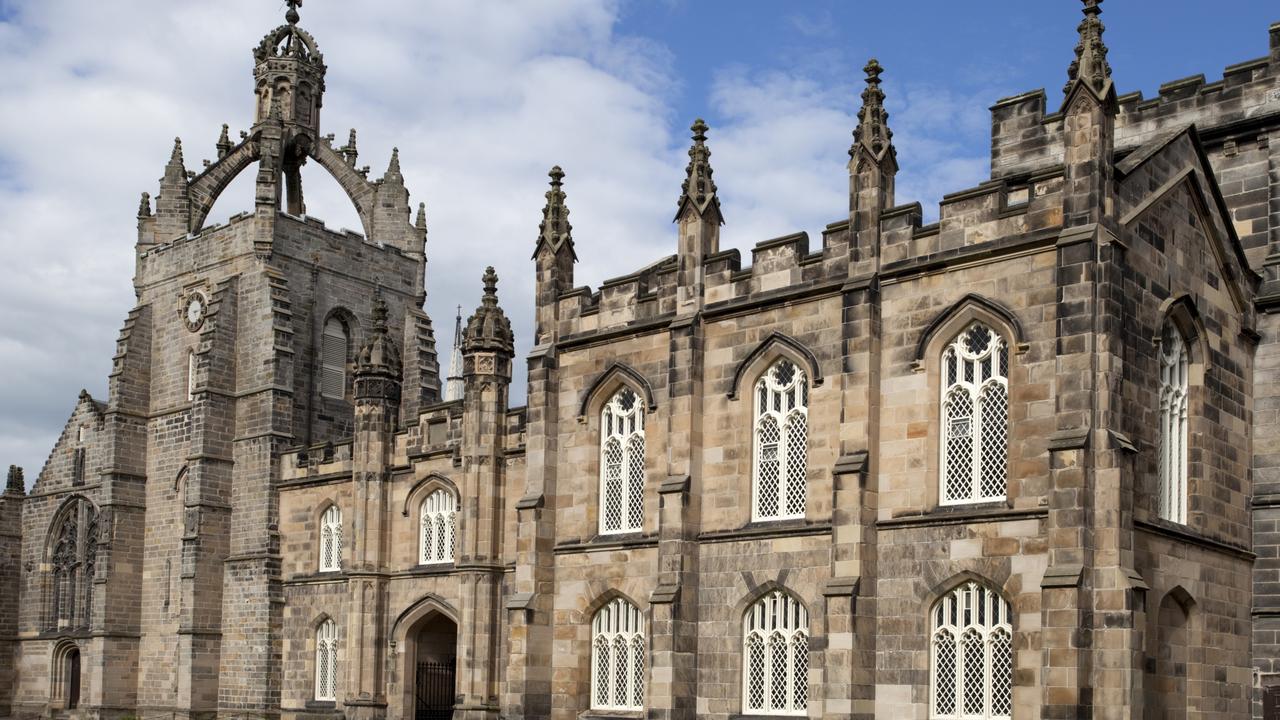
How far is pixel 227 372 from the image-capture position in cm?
4466

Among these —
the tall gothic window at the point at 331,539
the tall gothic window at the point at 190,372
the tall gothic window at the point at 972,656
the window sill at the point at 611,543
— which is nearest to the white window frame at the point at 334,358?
the tall gothic window at the point at 190,372

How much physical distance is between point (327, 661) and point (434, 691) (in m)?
3.82

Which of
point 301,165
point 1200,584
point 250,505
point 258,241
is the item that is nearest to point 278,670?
point 250,505

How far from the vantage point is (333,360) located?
46.7 meters

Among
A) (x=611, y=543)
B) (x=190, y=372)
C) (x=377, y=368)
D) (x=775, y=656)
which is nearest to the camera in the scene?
(x=775, y=656)

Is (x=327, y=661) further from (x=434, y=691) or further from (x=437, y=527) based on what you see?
(x=437, y=527)

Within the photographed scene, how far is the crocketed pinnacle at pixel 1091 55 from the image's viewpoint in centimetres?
2233

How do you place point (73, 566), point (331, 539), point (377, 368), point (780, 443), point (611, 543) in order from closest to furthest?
point (780, 443), point (611, 543), point (377, 368), point (331, 539), point (73, 566)

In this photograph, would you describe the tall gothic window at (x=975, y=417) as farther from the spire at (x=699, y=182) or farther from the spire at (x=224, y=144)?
the spire at (x=224, y=144)

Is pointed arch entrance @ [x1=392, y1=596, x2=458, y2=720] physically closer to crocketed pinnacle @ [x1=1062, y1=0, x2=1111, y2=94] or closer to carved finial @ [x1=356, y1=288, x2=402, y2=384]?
carved finial @ [x1=356, y1=288, x2=402, y2=384]

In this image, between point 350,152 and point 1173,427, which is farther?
point 350,152

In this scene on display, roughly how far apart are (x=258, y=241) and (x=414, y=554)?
13.2 metres

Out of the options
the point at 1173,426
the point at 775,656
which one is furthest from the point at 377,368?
the point at 1173,426

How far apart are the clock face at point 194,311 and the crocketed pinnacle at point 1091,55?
31.3m
